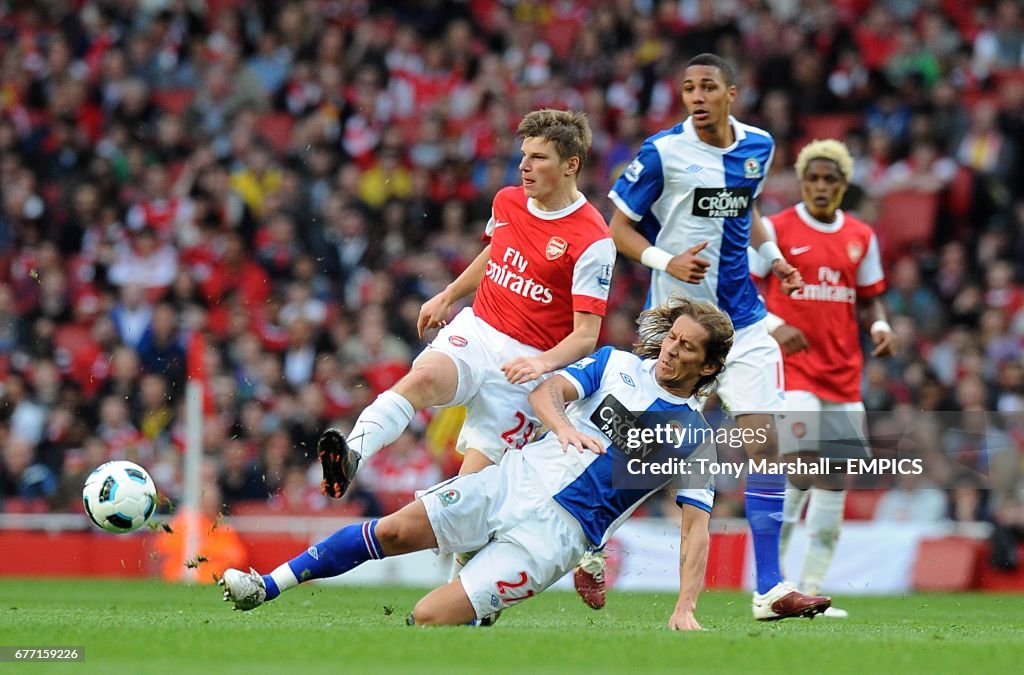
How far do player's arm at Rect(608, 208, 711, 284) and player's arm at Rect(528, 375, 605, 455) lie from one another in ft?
4.70

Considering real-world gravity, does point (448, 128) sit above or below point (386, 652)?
above

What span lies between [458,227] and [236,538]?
4144 millimetres

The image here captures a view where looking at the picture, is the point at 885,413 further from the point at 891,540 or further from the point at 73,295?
the point at 73,295

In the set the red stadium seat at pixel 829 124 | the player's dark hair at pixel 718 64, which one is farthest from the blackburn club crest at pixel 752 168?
the red stadium seat at pixel 829 124

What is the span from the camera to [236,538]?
42.0 feet

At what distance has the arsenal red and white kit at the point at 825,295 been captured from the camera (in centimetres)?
940

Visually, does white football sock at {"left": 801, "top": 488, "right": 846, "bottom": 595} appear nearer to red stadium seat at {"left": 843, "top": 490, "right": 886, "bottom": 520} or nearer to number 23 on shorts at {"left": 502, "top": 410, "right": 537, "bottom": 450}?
number 23 on shorts at {"left": 502, "top": 410, "right": 537, "bottom": 450}

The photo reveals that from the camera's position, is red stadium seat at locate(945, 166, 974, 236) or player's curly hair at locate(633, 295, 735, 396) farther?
red stadium seat at locate(945, 166, 974, 236)

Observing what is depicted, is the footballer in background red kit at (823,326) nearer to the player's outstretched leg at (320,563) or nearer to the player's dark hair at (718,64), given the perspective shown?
the player's dark hair at (718,64)

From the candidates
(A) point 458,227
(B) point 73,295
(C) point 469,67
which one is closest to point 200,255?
(B) point 73,295

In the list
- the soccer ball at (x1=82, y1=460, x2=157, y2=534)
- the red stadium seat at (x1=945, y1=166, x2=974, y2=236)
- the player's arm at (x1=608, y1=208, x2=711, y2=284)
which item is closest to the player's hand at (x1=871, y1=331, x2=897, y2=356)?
the player's arm at (x1=608, y1=208, x2=711, y2=284)

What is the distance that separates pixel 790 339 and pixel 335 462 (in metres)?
3.43

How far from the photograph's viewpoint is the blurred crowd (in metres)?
13.6

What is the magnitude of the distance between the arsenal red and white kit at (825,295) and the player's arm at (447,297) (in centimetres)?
206
